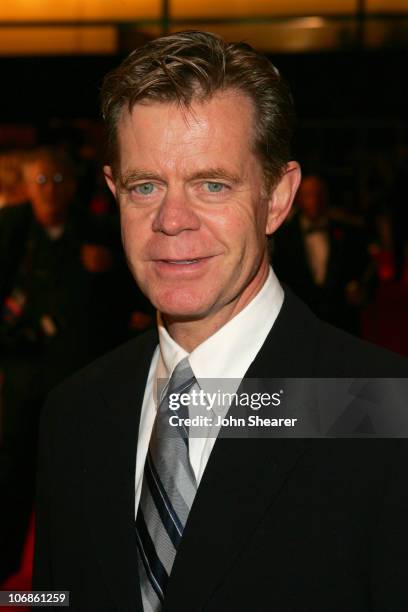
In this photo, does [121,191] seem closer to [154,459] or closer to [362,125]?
[154,459]

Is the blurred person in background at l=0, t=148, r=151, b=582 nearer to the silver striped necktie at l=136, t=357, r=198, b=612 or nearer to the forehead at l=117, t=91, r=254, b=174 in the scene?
the silver striped necktie at l=136, t=357, r=198, b=612

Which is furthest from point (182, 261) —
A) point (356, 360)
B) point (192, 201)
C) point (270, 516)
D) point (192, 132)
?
point (270, 516)

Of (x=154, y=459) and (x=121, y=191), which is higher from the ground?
(x=121, y=191)

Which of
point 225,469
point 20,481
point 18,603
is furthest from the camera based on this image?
point 20,481

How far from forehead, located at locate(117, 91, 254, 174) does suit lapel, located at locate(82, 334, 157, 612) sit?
488mm

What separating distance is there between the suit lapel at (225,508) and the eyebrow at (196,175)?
1.23 ft

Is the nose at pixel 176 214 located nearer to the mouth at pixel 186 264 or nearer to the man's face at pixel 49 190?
the mouth at pixel 186 264

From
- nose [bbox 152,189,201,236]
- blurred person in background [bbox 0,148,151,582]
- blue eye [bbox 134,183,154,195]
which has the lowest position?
nose [bbox 152,189,201,236]

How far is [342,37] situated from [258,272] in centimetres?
824

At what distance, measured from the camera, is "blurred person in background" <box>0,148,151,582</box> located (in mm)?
4551

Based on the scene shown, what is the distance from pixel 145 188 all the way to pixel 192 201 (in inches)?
3.9

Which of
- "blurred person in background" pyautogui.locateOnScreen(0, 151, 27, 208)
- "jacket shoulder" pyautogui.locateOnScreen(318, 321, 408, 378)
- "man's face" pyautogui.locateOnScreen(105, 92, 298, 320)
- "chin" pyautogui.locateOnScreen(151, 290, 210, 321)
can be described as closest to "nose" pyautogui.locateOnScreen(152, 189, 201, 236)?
"man's face" pyautogui.locateOnScreen(105, 92, 298, 320)

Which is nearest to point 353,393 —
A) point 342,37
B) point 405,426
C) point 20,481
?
point 405,426

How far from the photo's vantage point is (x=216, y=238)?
1657 mm
